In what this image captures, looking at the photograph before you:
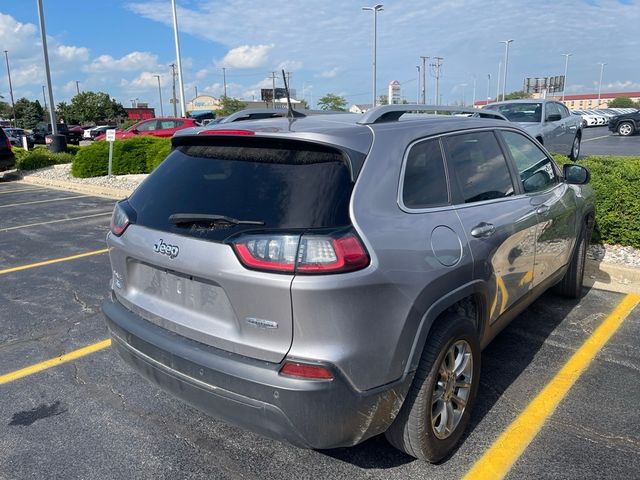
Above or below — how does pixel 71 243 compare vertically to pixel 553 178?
below

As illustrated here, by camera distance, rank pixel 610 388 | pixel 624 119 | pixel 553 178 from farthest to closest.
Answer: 1. pixel 624 119
2. pixel 553 178
3. pixel 610 388

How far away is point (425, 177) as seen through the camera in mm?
2652

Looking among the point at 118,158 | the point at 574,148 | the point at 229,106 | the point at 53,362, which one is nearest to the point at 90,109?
the point at 229,106

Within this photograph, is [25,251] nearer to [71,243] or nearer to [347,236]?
[71,243]

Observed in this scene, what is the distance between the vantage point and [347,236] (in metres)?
2.12

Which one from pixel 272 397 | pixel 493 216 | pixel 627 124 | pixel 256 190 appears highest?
pixel 256 190

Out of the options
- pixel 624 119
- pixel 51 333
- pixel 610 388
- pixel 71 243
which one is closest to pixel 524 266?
pixel 610 388

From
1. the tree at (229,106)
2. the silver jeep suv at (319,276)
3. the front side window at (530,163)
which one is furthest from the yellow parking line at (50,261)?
the tree at (229,106)

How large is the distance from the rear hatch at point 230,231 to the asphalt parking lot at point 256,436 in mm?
796

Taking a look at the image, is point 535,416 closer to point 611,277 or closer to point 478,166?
point 478,166

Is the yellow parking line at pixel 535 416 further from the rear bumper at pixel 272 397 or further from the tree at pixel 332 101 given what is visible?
the tree at pixel 332 101

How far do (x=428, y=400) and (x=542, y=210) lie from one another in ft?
6.06

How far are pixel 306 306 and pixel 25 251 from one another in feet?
21.6

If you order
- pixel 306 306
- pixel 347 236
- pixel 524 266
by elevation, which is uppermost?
pixel 347 236
